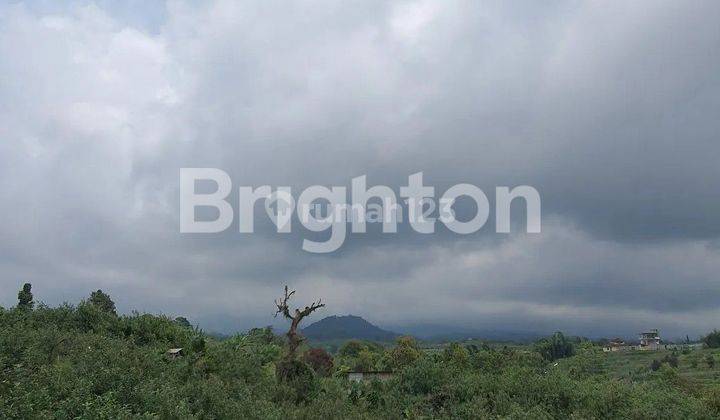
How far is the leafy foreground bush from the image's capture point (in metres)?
11.4

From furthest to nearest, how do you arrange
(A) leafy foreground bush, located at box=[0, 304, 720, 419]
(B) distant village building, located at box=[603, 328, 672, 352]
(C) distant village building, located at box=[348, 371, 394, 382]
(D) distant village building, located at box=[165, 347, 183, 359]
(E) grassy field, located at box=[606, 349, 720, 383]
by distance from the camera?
(B) distant village building, located at box=[603, 328, 672, 352], (E) grassy field, located at box=[606, 349, 720, 383], (C) distant village building, located at box=[348, 371, 394, 382], (D) distant village building, located at box=[165, 347, 183, 359], (A) leafy foreground bush, located at box=[0, 304, 720, 419]

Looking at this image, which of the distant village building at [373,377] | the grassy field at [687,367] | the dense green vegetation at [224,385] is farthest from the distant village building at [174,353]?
the grassy field at [687,367]

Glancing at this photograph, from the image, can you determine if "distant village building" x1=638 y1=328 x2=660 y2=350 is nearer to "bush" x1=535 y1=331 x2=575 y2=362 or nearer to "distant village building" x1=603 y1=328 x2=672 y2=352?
"distant village building" x1=603 y1=328 x2=672 y2=352

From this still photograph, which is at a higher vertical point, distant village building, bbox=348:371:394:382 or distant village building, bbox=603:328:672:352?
distant village building, bbox=348:371:394:382

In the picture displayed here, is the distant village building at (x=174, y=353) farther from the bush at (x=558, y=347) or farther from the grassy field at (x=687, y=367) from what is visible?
the bush at (x=558, y=347)

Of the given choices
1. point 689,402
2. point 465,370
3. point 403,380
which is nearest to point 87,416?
point 403,380

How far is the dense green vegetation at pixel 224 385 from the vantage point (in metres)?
11.5

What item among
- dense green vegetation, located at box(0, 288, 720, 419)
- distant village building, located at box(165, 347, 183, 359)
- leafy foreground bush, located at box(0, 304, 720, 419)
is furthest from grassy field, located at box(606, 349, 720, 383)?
distant village building, located at box(165, 347, 183, 359)

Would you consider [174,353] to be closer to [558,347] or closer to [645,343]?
[558,347]

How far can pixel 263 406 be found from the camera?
14.0m

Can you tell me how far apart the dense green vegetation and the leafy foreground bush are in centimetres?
4

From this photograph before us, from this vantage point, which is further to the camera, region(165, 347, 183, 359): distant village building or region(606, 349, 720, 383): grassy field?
region(606, 349, 720, 383): grassy field

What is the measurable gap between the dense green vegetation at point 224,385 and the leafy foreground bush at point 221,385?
38 millimetres

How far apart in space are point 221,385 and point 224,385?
3.49 ft
